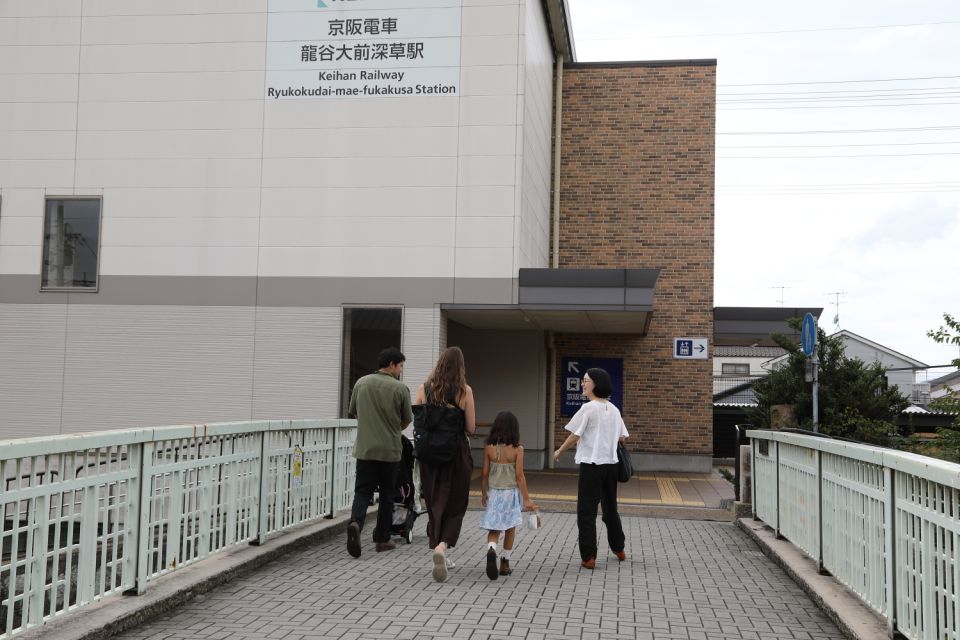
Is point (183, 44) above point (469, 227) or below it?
above

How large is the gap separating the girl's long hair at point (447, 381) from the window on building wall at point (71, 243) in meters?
10.6

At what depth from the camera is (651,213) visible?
2012 centimetres

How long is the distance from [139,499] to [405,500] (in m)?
3.57

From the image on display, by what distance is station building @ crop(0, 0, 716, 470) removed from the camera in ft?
51.7

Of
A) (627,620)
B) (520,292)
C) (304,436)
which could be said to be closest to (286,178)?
(520,292)

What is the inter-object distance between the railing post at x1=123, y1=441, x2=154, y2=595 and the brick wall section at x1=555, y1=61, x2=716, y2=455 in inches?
569

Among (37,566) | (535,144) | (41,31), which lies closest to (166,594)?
(37,566)

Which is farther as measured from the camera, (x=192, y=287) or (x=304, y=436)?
(x=192, y=287)

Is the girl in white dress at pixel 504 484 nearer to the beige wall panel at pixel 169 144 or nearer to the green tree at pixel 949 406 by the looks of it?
the green tree at pixel 949 406

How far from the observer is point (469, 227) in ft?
51.4

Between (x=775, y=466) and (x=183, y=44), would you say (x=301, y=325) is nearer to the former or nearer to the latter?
(x=183, y=44)

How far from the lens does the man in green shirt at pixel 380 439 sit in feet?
27.4

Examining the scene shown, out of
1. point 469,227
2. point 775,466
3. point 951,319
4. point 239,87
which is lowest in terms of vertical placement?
point 775,466

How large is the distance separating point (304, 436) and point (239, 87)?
8872 mm
